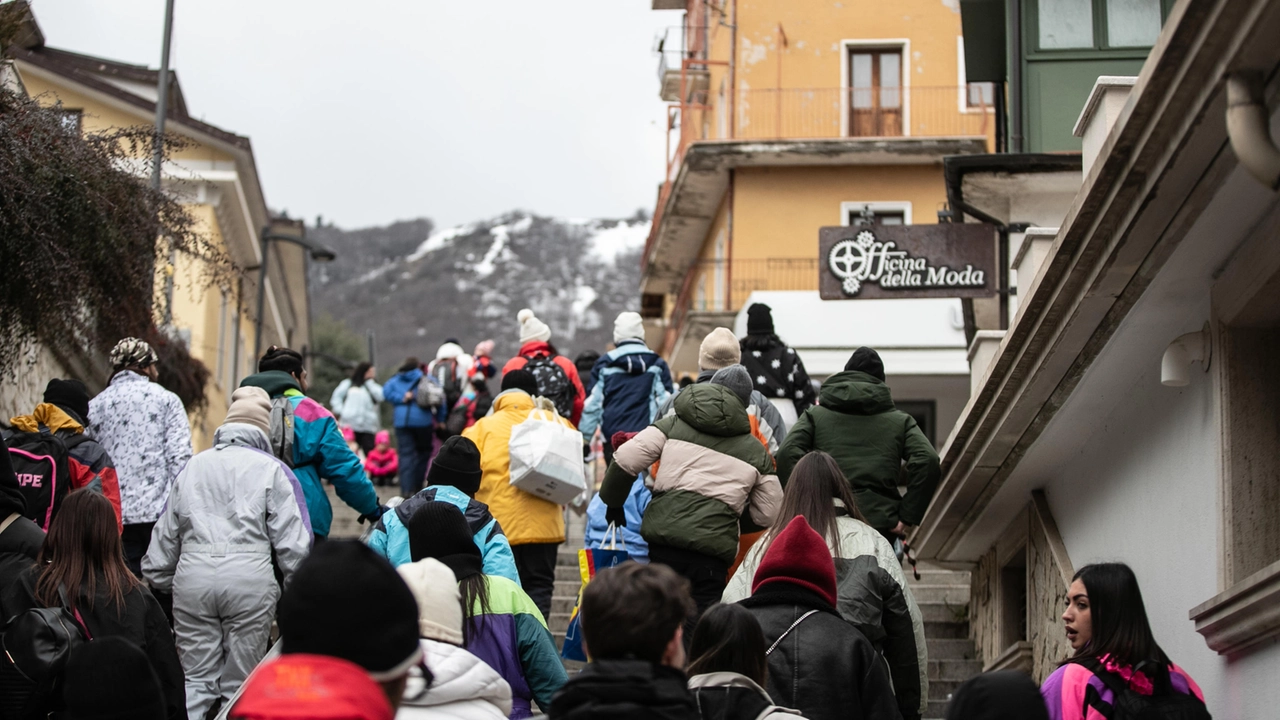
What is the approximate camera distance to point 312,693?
3.37 metres

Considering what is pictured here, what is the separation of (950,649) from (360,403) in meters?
12.3

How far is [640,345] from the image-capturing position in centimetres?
1275

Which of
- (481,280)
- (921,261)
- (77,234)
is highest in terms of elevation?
(481,280)

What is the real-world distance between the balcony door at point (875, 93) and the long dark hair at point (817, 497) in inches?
1189

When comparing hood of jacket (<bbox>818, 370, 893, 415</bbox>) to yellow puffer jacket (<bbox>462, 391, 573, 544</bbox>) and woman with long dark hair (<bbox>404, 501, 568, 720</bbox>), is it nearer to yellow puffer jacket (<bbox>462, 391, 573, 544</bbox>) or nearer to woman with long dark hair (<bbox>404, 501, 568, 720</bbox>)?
yellow puffer jacket (<bbox>462, 391, 573, 544</bbox>)

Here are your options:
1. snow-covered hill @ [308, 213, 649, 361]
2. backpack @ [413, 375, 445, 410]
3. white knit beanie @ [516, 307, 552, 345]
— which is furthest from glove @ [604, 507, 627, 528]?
snow-covered hill @ [308, 213, 649, 361]

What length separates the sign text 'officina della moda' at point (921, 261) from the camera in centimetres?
1558

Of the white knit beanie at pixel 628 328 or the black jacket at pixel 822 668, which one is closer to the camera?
the black jacket at pixel 822 668

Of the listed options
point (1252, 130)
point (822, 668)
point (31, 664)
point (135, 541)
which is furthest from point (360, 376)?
point (1252, 130)

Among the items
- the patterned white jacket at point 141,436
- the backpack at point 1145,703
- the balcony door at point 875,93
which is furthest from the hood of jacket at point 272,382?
the balcony door at point 875,93

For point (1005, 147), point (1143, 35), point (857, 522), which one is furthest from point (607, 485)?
point (1005, 147)

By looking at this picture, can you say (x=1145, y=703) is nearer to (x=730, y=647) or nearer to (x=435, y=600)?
(x=730, y=647)

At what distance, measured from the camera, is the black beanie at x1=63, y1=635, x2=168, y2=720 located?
15.7 feet

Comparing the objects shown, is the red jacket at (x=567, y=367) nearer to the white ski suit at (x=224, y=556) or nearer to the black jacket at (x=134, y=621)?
the white ski suit at (x=224, y=556)
